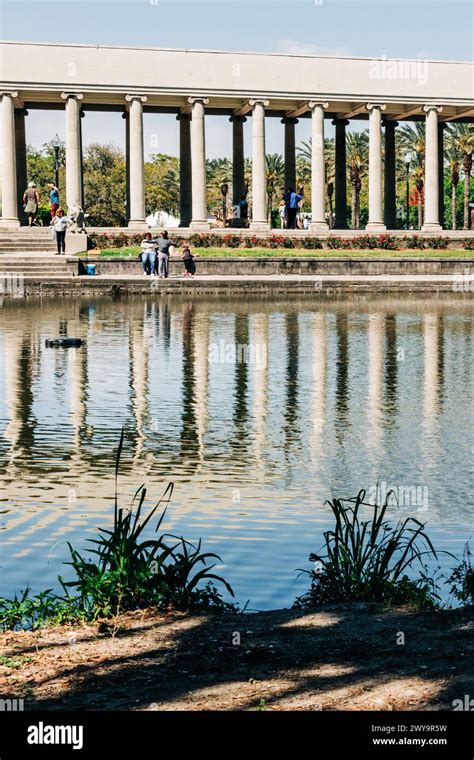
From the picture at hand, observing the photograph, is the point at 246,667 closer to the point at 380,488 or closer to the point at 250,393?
the point at 380,488

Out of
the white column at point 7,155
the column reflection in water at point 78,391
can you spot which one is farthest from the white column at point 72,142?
the column reflection in water at point 78,391

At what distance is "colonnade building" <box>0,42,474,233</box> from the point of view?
65938mm

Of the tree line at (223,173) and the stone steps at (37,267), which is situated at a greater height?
the tree line at (223,173)

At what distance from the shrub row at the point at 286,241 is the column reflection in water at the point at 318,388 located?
30754mm

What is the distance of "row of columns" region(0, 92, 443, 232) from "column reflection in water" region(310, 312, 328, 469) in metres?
37.9

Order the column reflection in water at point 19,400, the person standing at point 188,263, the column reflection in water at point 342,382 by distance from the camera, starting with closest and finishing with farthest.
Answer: the column reflection in water at point 19,400
the column reflection in water at point 342,382
the person standing at point 188,263

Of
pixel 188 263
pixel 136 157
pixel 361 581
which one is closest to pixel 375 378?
Answer: pixel 361 581

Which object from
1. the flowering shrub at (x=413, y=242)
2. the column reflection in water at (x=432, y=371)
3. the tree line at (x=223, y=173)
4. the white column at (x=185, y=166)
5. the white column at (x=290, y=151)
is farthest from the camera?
the tree line at (x=223, y=173)

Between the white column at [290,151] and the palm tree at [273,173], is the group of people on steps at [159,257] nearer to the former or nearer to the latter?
the white column at [290,151]

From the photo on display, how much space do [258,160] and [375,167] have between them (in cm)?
691

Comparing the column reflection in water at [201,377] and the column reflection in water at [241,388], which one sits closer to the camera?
the column reflection in water at [241,388]

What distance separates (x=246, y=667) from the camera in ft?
21.0

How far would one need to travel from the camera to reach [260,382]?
65.2 ft

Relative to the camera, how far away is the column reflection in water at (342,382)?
1538 centimetres
